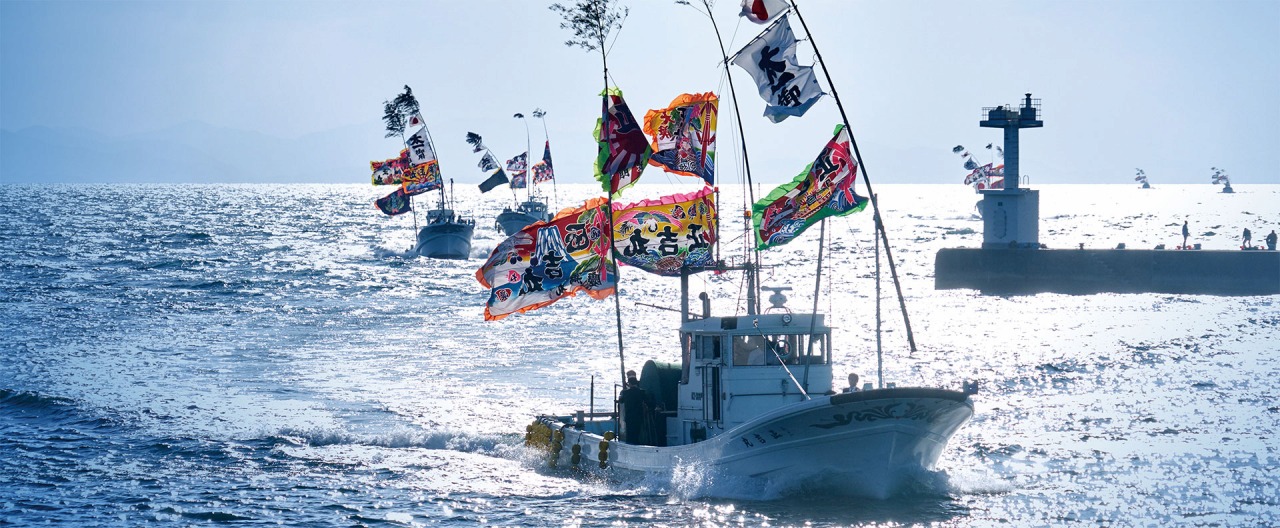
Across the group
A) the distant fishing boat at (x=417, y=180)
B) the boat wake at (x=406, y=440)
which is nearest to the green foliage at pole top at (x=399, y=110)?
the distant fishing boat at (x=417, y=180)

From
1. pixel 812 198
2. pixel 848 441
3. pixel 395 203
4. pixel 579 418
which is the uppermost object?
pixel 395 203

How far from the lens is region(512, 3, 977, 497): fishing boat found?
23672mm

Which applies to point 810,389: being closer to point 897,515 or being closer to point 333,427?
point 897,515

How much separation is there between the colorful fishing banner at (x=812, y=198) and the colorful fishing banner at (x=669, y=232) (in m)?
1.68

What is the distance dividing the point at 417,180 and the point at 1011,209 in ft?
125

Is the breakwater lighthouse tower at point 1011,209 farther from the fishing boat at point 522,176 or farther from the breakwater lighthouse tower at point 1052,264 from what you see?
the fishing boat at point 522,176

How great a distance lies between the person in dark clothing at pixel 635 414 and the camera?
1085 inches

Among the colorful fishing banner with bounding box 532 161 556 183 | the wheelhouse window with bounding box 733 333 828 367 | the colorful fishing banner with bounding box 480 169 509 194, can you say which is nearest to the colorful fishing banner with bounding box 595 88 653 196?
the wheelhouse window with bounding box 733 333 828 367

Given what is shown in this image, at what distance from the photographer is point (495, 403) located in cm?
3941

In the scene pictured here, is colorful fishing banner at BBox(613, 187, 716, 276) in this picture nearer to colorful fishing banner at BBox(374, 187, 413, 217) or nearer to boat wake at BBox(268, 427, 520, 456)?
boat wake at BBox(268, 427, 520, 456)

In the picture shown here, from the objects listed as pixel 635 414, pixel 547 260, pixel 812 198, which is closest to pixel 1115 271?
pixel 635 414

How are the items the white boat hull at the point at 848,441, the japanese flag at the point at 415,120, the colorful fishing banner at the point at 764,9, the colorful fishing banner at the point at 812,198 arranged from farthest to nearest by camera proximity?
the japanese flag at the point at 415,120 → the colorful fishing banner at the point at 812,198 → the colorful fishing banner at the point at 764,9 → the white boat hull at the point at 848,441

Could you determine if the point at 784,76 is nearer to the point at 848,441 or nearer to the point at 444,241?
the point at 848,441

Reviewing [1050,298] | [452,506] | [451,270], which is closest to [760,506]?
[452,506]
